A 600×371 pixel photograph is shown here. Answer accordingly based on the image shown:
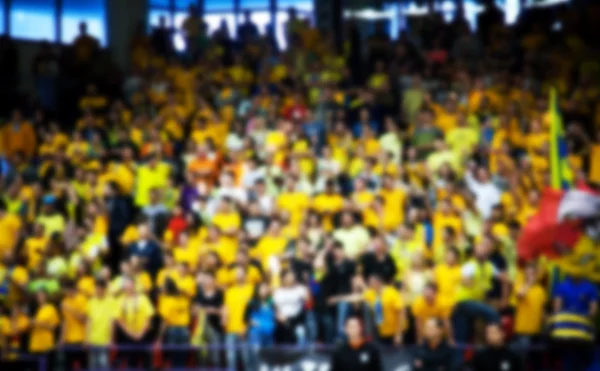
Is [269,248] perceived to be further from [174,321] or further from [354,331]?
[354,331]

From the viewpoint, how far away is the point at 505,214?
61.0 ft

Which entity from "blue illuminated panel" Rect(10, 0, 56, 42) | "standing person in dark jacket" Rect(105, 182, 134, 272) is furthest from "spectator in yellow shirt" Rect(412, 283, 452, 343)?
"blue illuminated panel" Rect(10, 0, 56, 42)

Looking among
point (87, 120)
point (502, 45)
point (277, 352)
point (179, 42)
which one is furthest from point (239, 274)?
point (179, 42)

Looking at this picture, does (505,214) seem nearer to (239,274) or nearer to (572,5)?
(239,274)

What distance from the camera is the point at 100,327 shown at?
58.3 feet

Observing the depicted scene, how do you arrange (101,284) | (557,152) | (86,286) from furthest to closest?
(86,286) → (101,284) → (557,152)

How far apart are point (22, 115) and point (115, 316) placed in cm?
686

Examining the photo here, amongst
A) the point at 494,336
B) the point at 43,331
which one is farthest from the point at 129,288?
the point at 494,336

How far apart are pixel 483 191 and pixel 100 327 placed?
576 cm

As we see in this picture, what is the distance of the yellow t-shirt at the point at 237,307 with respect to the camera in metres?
17.6

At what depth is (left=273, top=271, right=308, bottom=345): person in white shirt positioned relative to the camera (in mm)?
17422

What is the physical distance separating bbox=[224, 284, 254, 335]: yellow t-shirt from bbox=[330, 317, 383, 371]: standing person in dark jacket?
8.05 ft

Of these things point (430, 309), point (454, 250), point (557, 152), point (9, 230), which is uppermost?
point (557, 152)

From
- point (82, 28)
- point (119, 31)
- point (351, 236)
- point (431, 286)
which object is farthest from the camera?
point (119, 31)
